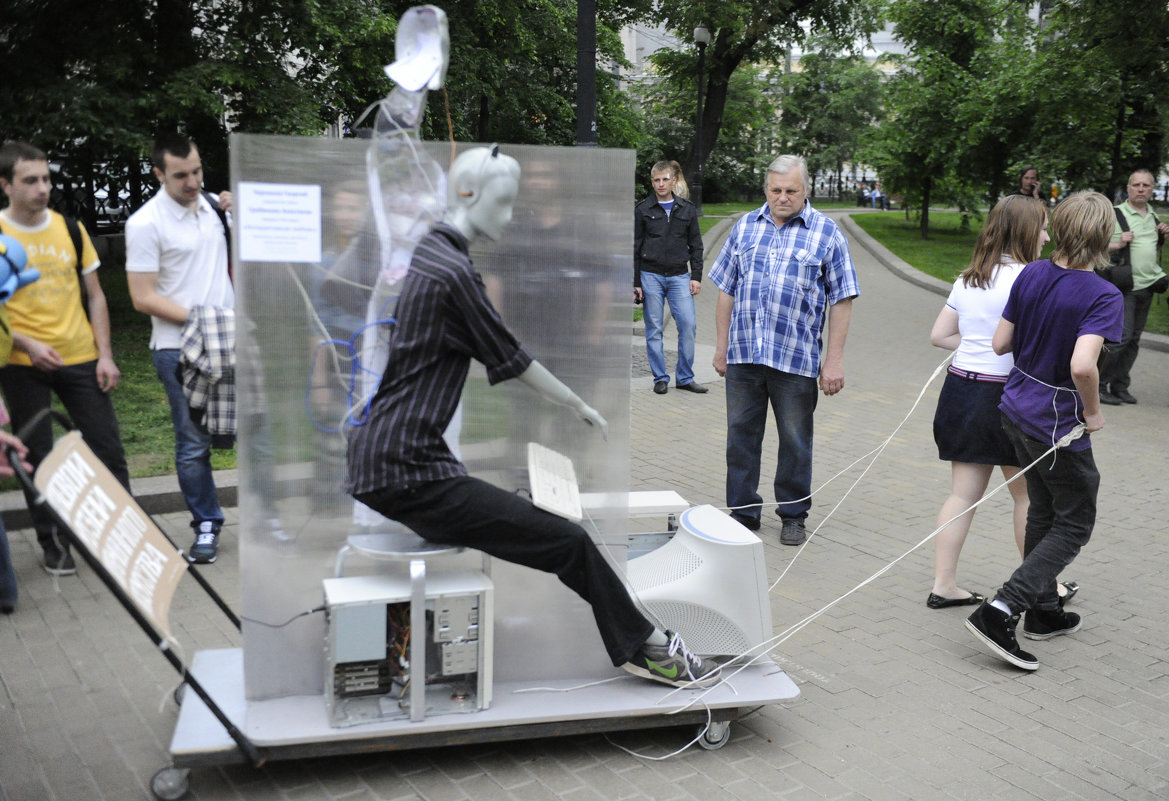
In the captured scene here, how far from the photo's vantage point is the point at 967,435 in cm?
505

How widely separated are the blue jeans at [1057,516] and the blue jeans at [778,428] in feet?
4.99

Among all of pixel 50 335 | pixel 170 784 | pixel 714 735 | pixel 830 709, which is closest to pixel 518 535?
pixel 714 735

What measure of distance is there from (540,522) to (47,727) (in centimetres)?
194

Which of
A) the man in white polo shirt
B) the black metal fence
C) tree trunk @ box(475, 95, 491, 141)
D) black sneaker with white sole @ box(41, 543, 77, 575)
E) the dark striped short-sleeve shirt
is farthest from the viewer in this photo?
tree trunk @ box(475, 95, 491, 141)

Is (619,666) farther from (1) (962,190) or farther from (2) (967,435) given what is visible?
(1) (962,190)

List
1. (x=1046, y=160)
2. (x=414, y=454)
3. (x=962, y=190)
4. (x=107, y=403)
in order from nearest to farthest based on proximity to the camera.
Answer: (x=414, y=454)
(x=107, y=403)
(x=1046, y=160)
(x=962, y=190)

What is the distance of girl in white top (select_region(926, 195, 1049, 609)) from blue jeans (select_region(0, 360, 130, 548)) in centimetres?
380

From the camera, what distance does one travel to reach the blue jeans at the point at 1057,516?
4.50 metres

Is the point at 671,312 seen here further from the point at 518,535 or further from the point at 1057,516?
the point at 518,535

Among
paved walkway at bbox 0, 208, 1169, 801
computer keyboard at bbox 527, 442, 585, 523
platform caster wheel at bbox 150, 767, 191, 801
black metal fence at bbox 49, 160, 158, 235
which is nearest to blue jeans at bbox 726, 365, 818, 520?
paved walkway at bbox 0, 208, 1169, 801

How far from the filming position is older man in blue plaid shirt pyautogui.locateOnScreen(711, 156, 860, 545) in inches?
231

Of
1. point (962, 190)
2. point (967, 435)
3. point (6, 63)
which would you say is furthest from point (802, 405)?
point (962, 190)

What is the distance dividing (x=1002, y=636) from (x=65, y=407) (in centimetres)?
427

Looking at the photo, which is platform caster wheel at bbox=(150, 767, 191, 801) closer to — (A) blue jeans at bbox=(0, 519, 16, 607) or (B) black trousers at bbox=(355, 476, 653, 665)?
(B) black trousers at bbox=(355, 476, 653, 665)
